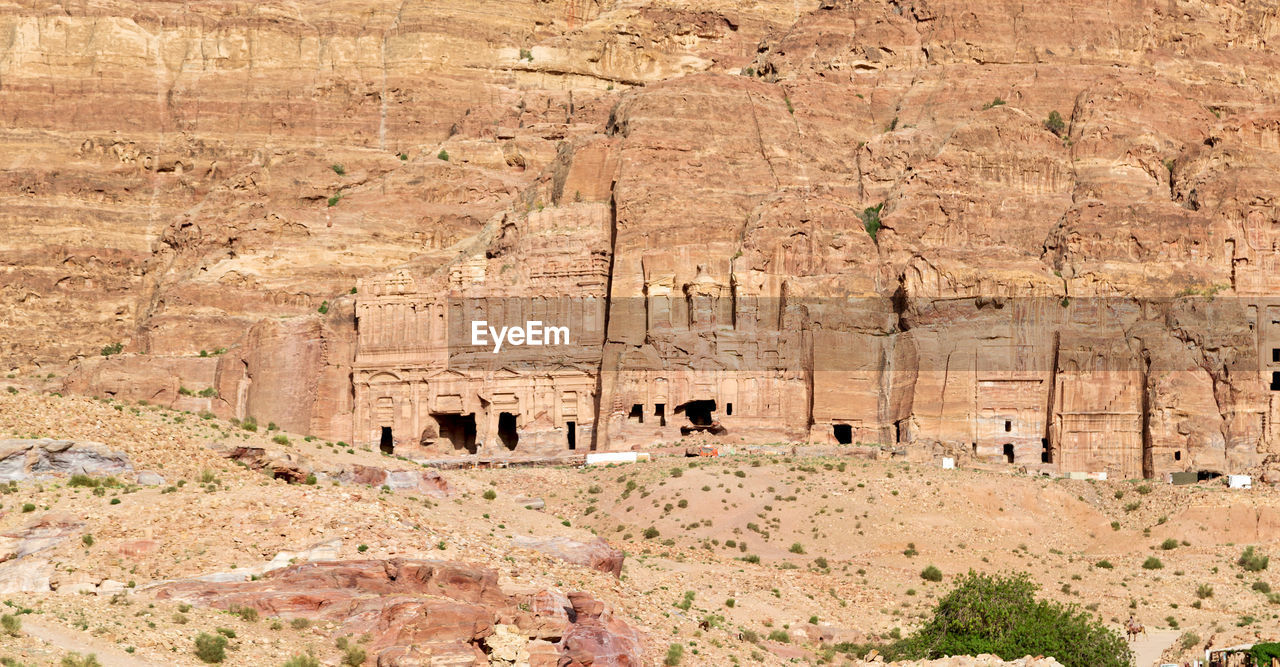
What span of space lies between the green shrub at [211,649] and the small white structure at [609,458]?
3517cm

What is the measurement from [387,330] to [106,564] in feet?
128

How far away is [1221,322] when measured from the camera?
3054 inches

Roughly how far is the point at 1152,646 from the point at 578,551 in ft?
52.5

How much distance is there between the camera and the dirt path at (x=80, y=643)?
128ft

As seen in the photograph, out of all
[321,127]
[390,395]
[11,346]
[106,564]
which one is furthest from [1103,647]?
[321,127]

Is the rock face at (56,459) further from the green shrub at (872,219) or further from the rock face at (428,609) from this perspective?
the green shrub at (872,219)

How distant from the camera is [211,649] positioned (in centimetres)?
4019

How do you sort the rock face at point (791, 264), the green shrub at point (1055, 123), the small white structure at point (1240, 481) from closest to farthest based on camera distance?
the small white structure at point (1240, 481), the rock face at point (791, 264), the green shrub at point (1055, 123)

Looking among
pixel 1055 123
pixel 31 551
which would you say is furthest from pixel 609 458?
pixel 31 551

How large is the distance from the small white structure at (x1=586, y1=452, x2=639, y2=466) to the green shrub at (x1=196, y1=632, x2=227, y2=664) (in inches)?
1385

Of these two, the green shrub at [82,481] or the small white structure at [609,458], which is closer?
the green shrub at [82,481]

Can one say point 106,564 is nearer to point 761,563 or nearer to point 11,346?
point 761,563

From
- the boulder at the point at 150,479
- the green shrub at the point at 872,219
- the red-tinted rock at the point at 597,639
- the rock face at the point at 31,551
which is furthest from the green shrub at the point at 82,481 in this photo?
the green shrub at the point at 872,219

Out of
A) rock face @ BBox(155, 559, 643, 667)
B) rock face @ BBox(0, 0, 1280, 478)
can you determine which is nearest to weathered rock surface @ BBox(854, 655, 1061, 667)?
rock face @ BBox(155, 559, 643, 667)
